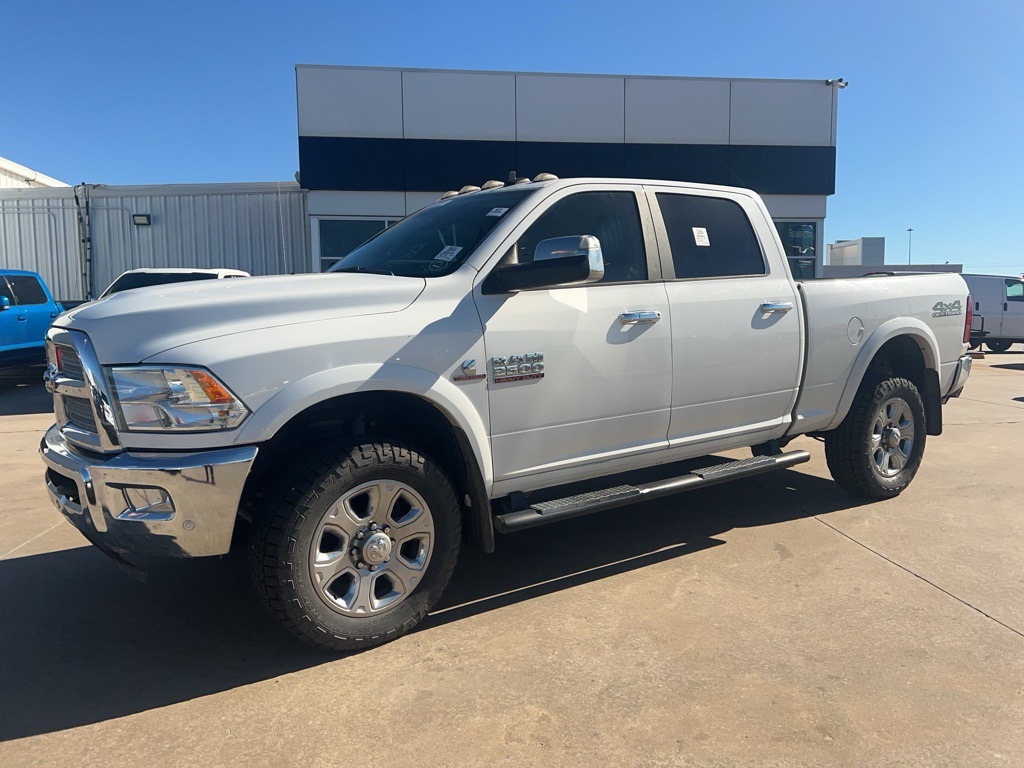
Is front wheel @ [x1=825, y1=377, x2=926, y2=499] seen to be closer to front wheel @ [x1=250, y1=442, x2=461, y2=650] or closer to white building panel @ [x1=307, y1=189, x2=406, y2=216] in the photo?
front wheel @ [x1=250, y1=442, x2=461, y2=650]

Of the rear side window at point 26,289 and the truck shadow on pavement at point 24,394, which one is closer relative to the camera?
the truck shadow on pavement at point 24,394

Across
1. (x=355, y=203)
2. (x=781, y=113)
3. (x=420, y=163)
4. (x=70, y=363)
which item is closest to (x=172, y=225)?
(x=355, y=203)

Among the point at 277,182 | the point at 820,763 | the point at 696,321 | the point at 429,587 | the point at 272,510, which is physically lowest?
the point at 820,763

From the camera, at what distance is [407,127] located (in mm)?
15266

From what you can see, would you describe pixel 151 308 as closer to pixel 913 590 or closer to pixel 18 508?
pixel 18 508

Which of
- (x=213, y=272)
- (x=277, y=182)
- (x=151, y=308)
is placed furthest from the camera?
(x=277, y=182)

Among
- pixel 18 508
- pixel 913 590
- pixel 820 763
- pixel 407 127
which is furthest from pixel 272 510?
pixel 407 127

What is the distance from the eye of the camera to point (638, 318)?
12.1 feet

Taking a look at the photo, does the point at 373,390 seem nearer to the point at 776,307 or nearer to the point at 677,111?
→ the point at 776,307

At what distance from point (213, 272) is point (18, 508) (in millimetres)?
5178

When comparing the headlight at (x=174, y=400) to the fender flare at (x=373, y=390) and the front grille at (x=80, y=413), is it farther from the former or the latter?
the front grille at (x=80, y=413)

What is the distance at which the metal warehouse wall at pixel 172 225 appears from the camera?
1678 cm

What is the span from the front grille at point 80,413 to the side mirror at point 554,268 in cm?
168

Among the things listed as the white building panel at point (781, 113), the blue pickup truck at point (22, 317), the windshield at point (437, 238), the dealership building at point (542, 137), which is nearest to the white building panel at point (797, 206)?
the dealership building at point (542, 137)
